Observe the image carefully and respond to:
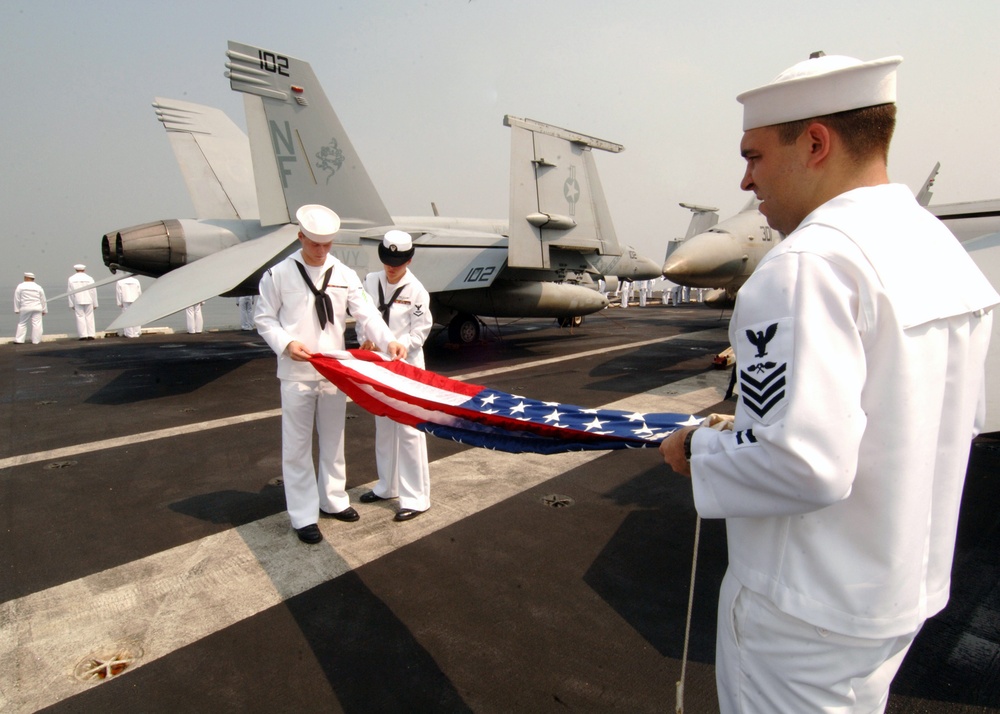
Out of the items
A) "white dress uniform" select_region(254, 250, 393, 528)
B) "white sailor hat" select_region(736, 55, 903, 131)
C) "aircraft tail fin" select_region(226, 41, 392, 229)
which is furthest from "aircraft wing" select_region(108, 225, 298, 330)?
"white sailor hat" select_region(736, 55, 903, 131)

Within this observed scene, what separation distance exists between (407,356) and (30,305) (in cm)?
1397

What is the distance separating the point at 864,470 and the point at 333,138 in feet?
34.8

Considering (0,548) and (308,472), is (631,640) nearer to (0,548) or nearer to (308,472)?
(308,472)

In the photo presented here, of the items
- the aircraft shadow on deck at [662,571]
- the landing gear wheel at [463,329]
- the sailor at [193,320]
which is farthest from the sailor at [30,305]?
the aircraft shadow on deck at [662,571]

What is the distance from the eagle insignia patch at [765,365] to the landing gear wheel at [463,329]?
11.1 metres

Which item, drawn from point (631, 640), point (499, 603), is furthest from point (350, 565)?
point (631, 640)

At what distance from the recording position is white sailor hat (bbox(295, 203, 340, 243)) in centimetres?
368

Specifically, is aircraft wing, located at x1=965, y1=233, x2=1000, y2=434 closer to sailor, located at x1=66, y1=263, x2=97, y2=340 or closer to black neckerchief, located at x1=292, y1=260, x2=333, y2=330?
black neckerchief, located at x1=292, y1=260, x2=333, y2=330

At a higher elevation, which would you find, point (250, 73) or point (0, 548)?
point (250, 73)

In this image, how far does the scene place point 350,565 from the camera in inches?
132

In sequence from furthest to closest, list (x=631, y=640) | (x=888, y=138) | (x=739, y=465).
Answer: (x=631, y=640) < (x=888, y=138) < (x=739, y=465)

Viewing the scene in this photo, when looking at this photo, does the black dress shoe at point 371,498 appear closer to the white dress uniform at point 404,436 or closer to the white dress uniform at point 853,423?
the white dress uniform at point 404,436

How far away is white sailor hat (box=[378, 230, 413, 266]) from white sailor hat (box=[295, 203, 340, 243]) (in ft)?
1.84

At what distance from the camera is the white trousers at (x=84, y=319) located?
14187 millimetres
